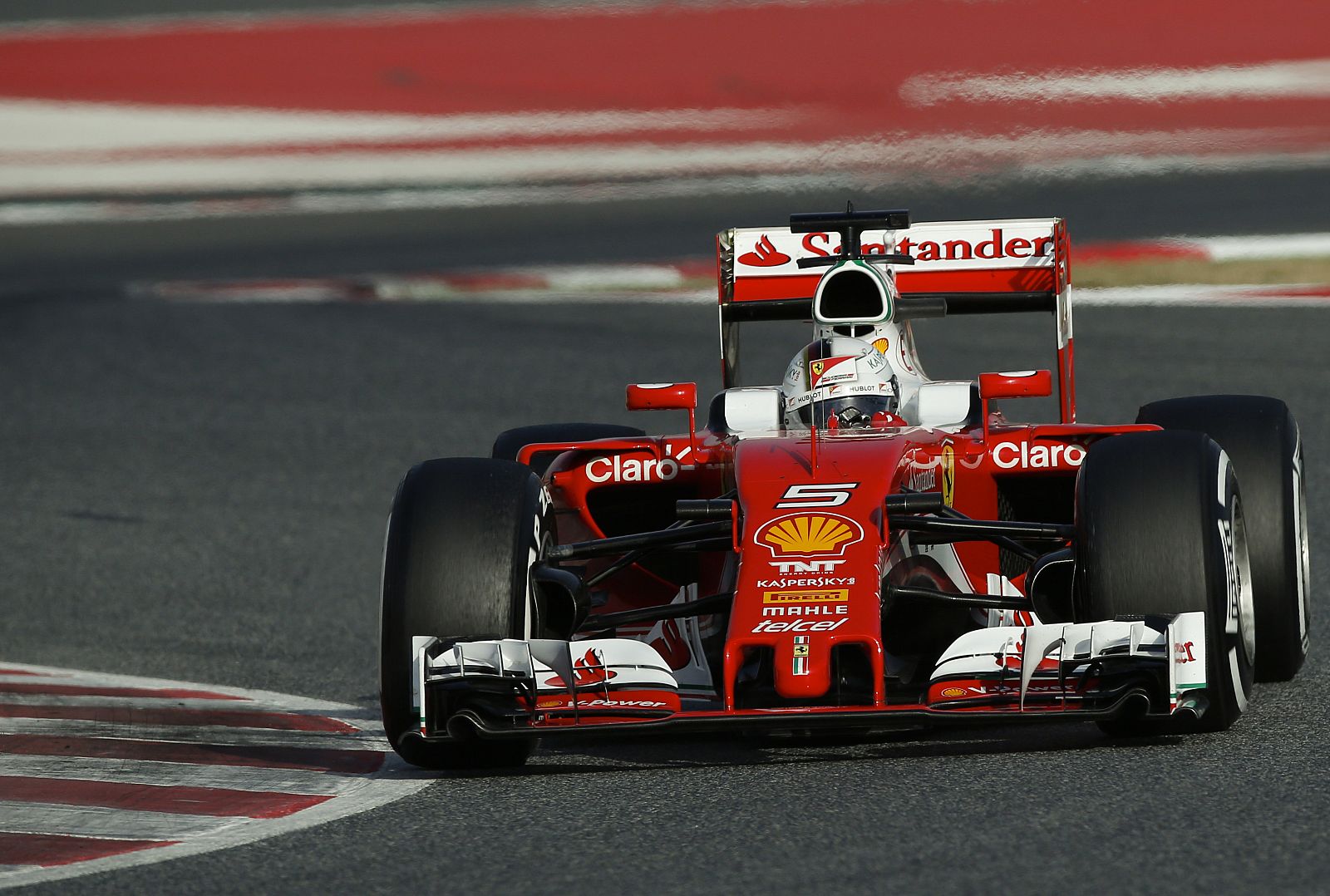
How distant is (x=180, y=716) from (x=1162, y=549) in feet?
11.4

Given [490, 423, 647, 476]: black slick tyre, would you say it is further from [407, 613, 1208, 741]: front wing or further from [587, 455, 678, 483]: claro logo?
[407, 613, 1208, 741]: front wing

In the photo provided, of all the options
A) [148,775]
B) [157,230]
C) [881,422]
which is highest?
[157,230]

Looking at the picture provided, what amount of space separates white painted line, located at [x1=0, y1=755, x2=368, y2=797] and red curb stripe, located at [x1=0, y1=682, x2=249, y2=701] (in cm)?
127

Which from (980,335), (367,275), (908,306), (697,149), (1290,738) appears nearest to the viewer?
(1290,738)

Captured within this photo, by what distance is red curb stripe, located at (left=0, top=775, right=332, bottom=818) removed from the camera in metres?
5.68

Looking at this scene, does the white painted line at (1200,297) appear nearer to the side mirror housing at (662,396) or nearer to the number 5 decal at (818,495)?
the side mirror housing at (662,396)

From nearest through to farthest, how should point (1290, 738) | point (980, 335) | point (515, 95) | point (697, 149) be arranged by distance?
point (1290, 738)
point (980, 335)
point (697, 149)
point (515, 95)

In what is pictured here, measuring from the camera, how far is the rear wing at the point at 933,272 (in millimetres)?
8047

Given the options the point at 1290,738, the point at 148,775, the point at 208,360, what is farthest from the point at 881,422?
the point at 208,360

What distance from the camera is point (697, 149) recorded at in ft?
74.8

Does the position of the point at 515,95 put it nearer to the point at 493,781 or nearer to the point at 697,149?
the point at 697,149

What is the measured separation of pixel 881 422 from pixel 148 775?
2.50 meters

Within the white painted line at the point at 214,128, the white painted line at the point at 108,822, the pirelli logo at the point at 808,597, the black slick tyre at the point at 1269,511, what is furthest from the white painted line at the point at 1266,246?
the white painted line at the point at 108,822

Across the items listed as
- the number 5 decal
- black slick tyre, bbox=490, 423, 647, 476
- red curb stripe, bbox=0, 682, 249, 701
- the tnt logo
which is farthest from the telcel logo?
red curb stripe, bbox=0, 682, 249, 701
